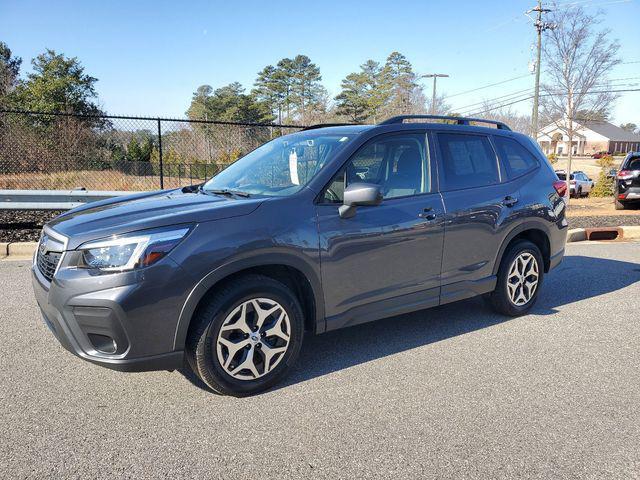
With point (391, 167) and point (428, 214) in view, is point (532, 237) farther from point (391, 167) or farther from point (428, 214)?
point (391, 167)

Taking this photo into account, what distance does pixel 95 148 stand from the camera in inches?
483

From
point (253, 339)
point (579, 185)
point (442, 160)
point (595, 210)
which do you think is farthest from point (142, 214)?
point (579, 185)

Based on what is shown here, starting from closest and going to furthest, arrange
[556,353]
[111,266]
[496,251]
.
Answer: [111,266], [556,353], [496,251]

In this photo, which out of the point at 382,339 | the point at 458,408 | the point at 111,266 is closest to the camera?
the point at 111,266

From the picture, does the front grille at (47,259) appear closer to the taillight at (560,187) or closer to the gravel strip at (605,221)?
the taillight at (560,187)

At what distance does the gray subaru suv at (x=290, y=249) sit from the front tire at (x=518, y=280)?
0.01 m

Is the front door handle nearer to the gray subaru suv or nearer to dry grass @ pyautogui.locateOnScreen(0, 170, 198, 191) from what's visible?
the gray subaru suv

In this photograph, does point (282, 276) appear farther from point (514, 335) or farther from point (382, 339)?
point (514, 335)

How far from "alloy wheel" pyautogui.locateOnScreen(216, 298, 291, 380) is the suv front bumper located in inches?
12.1

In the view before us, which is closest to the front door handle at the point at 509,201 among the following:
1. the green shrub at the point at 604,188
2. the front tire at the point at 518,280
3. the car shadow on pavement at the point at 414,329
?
the front tire at the point at 518,280

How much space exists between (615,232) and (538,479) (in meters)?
9.29

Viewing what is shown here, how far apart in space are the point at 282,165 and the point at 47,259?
5.92 feet

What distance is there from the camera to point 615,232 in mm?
10305

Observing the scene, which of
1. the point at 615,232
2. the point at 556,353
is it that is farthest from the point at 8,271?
the point at 615,232
